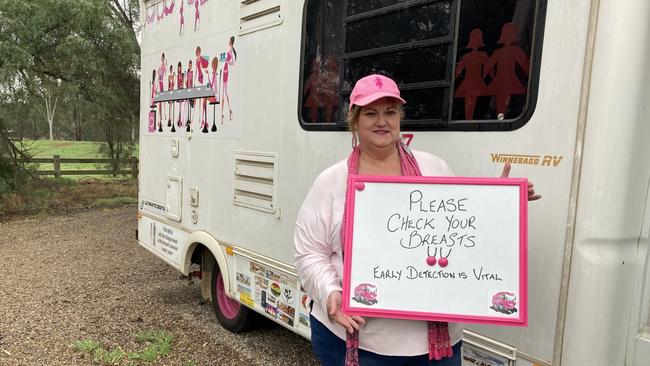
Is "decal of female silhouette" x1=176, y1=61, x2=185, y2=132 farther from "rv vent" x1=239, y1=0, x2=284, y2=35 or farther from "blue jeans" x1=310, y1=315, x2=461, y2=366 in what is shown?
"blue jeans" x1=310, y1=315, x2=461, y2=366

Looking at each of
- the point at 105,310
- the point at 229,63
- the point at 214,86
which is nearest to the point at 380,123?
the point at 229,63

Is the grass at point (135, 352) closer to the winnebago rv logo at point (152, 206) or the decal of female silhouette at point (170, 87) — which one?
the winnebago rv logo at point (152, 206)

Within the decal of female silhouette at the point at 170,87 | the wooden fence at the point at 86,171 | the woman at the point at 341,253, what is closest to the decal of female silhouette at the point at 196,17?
the decal of female silhouette at the point at 170,87

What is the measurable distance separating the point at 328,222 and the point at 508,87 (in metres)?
0.89

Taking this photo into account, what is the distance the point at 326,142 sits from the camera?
9.49 feet

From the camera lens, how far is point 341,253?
183cm

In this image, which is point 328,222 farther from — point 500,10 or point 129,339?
point 129,339

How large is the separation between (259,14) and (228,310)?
2528 mm

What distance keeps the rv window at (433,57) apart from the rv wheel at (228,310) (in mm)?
2001

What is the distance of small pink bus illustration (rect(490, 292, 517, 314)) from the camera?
1631 mm

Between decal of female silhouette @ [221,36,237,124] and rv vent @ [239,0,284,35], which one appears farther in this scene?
decal of female silhouette @ [221,36,237,124]

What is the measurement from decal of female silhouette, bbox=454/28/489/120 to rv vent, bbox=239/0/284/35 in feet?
4.86

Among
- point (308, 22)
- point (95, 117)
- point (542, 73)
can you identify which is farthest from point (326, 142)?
point (95, 117)

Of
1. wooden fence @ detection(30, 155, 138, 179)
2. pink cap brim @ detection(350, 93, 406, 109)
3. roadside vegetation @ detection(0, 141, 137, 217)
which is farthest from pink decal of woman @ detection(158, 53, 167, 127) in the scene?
wooden fence @ detection(30, 155, 138, 179)
